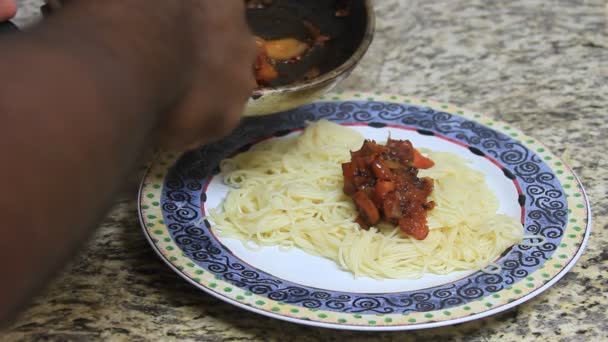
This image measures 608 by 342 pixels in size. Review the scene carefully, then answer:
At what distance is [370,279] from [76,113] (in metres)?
1.18

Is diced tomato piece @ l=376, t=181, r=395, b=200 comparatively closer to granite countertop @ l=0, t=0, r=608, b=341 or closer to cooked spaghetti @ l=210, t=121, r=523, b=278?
cooked spaghetti @ l=210, t=121, r=523, b=278

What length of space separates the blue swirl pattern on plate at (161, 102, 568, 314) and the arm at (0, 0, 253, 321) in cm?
81

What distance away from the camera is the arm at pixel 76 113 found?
94cm

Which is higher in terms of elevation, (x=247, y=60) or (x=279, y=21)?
(x=247, y=60)

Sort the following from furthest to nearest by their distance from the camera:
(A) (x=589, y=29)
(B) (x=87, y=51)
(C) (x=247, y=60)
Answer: (A) (x=589, y=29) < (C) (x=247, y=60) < (B) (x=87, y=51)

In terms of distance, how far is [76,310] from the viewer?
201 centimetres

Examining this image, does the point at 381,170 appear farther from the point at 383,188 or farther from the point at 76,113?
the point at 76,113

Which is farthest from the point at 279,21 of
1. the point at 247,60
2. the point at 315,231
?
the point at 247,60

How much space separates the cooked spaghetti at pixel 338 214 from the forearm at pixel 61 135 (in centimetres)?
106

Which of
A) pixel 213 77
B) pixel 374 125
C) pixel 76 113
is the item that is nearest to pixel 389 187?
pixel 374 125

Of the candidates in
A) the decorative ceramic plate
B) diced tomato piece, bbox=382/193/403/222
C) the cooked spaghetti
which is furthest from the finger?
diced tomato piece, bbox=382/193/403/222

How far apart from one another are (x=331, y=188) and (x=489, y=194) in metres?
0.46

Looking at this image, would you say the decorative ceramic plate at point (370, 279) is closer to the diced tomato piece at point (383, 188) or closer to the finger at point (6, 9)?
the diced tomato piece at point (383, 188)

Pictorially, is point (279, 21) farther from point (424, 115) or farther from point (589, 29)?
point (589, 29)
